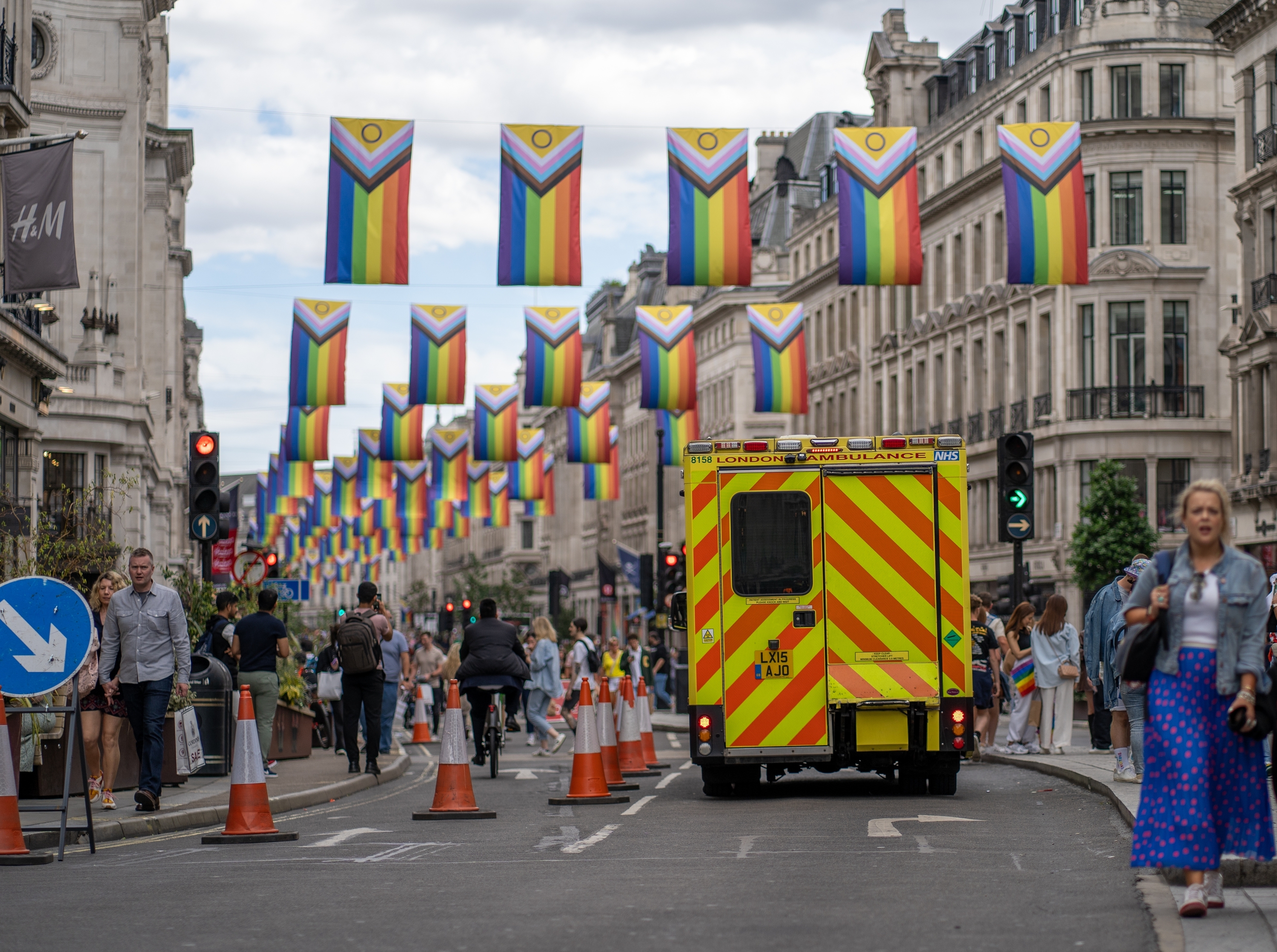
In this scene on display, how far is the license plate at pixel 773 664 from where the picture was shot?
1691cm

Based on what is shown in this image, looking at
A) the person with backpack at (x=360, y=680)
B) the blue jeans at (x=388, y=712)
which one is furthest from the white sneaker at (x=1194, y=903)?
the blue jeans at (x=388, y=712)

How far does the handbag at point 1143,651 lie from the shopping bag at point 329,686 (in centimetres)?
2108

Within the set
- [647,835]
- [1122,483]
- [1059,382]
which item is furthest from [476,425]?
[647,835]

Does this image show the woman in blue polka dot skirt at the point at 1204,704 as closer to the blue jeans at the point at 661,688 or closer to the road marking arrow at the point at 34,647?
the road marking arrow at the point at 34,647

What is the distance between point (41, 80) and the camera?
146ft

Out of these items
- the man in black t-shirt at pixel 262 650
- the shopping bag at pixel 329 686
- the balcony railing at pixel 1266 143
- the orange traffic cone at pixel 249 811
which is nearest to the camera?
the orange traffic cone at pixel 249 811

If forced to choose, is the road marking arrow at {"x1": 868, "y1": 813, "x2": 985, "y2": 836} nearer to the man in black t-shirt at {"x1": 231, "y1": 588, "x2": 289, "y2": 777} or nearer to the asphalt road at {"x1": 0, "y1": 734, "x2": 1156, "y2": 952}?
the asphalt road at {"x1": 0, "y1": 734, "x2": 1156, "y2": 952}

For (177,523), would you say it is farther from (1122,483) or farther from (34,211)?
(34,211)

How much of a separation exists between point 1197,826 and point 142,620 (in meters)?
8.47

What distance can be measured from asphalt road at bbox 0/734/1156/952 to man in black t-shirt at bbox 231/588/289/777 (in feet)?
13.7

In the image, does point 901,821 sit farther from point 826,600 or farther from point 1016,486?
point 1016,486

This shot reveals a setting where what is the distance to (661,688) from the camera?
154ft

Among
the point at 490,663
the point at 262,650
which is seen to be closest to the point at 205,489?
the point at 262,650

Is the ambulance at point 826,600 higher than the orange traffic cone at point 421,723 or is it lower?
higher
